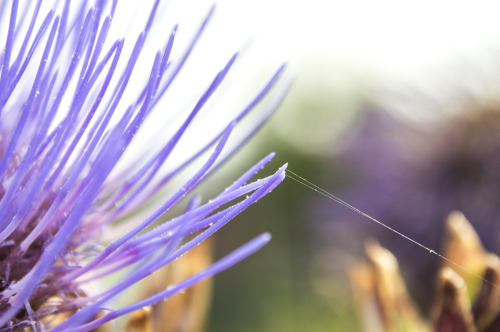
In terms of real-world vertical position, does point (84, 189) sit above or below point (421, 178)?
above

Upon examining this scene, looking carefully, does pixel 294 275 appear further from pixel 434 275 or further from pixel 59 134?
pixel 59 134

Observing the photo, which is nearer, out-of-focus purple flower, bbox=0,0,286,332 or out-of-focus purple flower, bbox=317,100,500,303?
out-of-focus purple flower, bbox=0,0,286,332

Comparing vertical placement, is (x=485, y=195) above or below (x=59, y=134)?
below

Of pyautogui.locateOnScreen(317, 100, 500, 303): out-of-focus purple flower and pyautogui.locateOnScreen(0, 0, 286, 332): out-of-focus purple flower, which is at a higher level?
pyautogui.locateOnScreen(0, 0, 286, 332): out-of-focus purple flower

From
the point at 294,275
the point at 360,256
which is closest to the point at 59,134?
the point at 360,256

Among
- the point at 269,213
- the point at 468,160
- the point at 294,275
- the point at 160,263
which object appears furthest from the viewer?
the point at 269,213

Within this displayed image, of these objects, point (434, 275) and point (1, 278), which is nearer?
point (1, 278)

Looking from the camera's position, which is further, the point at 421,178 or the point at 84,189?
the point at 421,178

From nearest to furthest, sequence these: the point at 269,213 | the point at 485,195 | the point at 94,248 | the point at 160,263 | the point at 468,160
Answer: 1. the point at 160,263
2. the point at 94,248
3. the point at 485,195
4. the point at 468,160
5. the point at 269,213

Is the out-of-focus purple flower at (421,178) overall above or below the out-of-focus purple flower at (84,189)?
below

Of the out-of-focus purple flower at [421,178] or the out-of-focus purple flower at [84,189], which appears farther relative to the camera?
the out-of-focus purple flower at [421,178]

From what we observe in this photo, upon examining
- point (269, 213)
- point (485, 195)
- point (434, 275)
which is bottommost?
point (269, 213)
